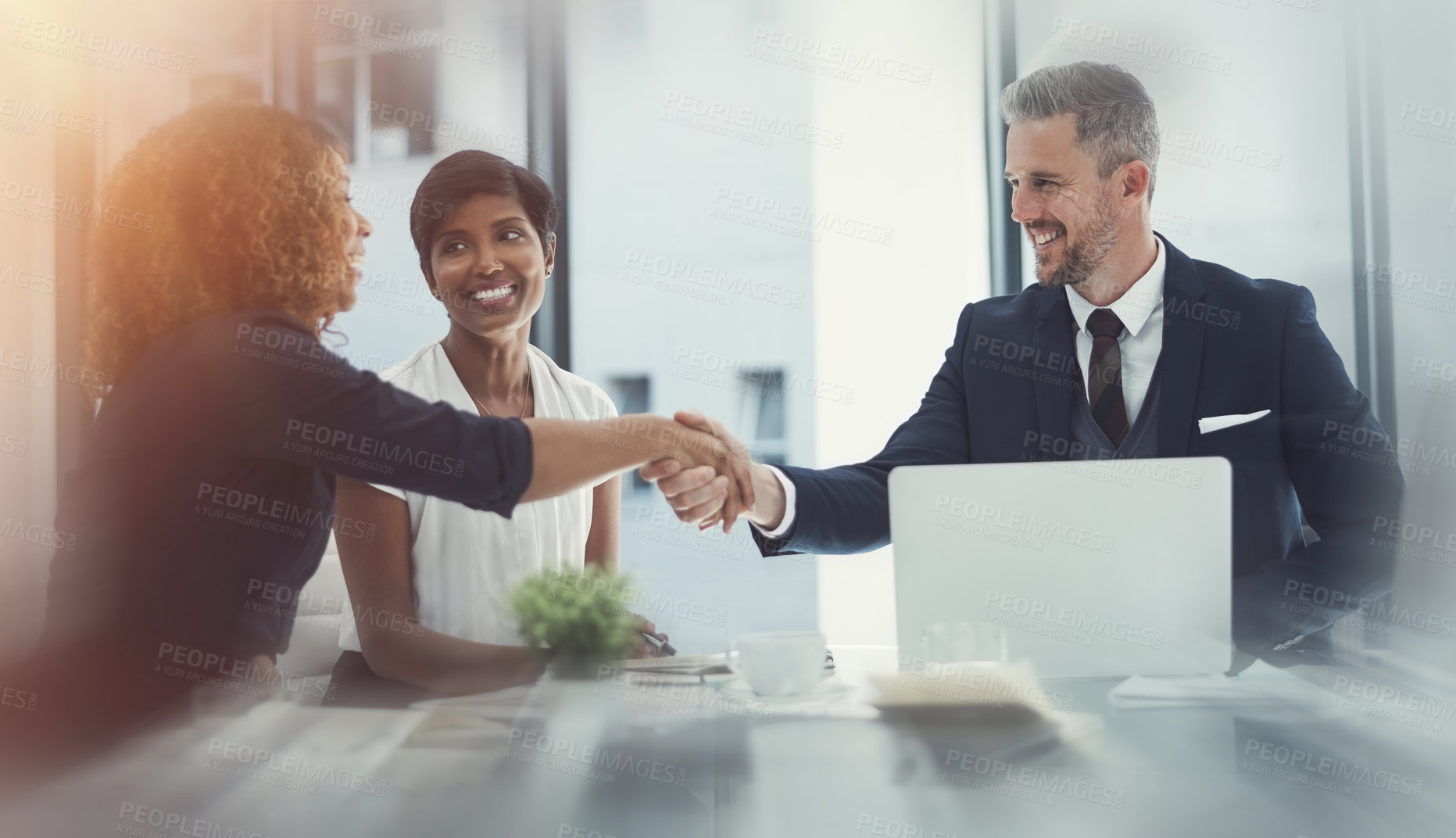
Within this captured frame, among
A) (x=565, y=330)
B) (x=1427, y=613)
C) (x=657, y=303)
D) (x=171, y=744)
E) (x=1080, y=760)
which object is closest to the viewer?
(x=1080, y=760)

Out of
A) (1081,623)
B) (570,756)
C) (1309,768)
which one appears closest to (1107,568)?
(1081,623)

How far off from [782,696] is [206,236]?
2.92 feet

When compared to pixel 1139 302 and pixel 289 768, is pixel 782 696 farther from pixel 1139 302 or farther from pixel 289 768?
pixel 1139 302

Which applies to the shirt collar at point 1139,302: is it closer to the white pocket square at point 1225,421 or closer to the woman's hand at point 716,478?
the white pocket square at point 1225,421

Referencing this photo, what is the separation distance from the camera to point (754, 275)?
6.50 feet

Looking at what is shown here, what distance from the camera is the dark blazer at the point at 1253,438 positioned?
4.68 feet

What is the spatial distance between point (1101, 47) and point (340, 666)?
1.82m

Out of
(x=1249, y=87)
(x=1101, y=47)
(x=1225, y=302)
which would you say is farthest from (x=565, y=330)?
(x=1249, y=87)

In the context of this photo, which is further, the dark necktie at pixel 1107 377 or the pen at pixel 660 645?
the dark necktie at pixel 1107 377

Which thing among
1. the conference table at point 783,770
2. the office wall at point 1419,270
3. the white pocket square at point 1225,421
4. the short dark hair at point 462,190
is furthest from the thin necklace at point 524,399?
the office wall at point 1419,270

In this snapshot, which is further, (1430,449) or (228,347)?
(1430,449)

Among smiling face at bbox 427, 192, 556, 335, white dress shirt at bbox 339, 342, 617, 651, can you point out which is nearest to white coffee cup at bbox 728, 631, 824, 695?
white dress shirt at bbox 339, 342, 617, 651

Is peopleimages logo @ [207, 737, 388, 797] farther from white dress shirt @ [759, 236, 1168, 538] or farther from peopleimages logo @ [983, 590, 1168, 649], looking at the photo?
white dress shirt @ [759, 236, 1168, 538]

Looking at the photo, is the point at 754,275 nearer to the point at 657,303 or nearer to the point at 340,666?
the point at 657,303
